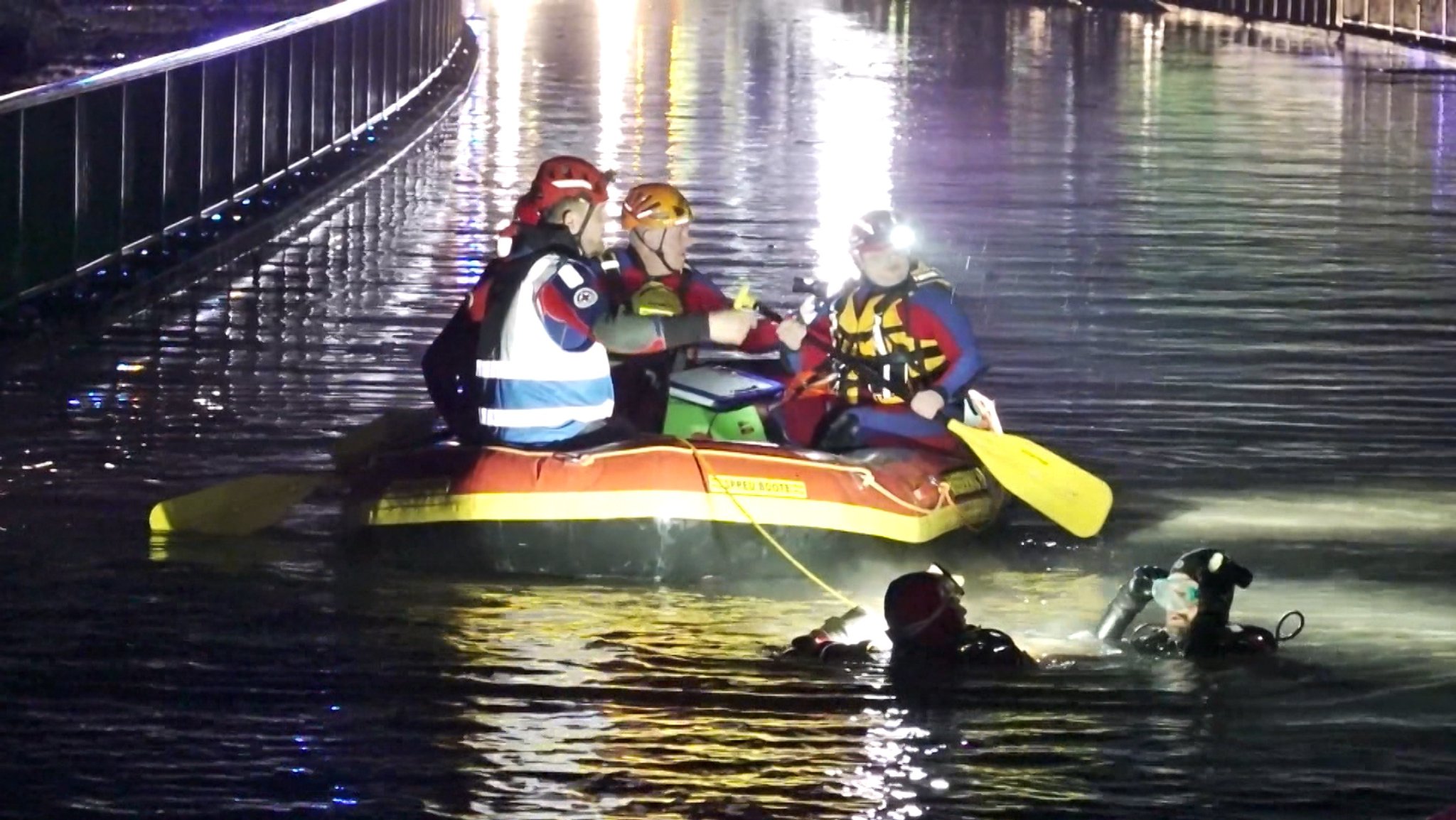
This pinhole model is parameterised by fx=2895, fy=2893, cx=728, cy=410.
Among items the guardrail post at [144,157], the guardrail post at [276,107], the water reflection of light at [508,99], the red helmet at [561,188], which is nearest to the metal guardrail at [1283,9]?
the water reflection of light at [508,99]

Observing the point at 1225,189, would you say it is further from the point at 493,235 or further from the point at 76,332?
the point at 76,332

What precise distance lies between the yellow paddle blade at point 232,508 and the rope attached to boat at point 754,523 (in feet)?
5.36

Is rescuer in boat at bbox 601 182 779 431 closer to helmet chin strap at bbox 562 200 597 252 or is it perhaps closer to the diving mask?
helmet chin strap at bbox 562 200 597 252

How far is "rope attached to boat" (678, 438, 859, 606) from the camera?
10.0 meters

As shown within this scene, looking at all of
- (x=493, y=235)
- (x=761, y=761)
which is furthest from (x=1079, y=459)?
(x=493, y=235)

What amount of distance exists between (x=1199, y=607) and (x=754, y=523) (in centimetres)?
173

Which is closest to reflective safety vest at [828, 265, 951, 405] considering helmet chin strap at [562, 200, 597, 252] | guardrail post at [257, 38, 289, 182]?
helmet chin strap at [562, 200, 597, 252]

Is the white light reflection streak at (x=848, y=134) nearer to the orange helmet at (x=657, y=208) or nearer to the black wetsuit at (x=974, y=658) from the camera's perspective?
the orange helmet at (x=657, y=208)

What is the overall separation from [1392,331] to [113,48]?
28.9 m

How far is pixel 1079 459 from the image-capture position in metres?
12.6

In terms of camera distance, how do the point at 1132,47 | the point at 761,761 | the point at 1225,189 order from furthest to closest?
the point at 1132,47 → the point at 1225,189 → the point at 761,761

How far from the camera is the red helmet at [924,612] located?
9023 mm

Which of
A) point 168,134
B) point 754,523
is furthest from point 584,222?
point 168,134

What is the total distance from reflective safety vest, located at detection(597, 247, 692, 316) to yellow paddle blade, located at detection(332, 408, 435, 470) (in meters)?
0.96
